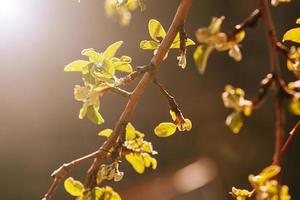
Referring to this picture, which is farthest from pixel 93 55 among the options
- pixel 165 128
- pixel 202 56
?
pixel 202 56

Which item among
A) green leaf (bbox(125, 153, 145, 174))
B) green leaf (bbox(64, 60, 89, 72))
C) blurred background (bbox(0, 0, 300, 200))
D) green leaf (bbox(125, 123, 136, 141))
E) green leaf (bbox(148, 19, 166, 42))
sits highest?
green leaf (bbox(64, 60, 89, 72))

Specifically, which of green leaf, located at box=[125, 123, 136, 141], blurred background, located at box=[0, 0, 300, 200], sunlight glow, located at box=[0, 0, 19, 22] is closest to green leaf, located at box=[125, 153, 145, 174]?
green leaf, located at box=[125, 123, 136, 141]

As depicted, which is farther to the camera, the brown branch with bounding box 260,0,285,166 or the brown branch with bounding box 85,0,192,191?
the brown branch with bounding box 85,0,192,191

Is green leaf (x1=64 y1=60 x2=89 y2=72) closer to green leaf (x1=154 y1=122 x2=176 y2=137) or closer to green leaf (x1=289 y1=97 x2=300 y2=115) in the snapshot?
green leaf (x1=154 y1=122 x2=176 y2=137)

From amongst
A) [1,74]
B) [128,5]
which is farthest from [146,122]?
[128,5]

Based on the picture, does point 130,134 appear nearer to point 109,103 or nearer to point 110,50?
point 110,50

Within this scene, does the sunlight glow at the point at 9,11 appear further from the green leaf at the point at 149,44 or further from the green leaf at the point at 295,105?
the green leaf at the point at 295,105

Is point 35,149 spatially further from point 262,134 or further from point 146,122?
point 262,134

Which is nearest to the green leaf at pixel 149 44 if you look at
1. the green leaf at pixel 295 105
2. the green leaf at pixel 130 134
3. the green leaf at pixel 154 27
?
the green leaf at pixel 154 27

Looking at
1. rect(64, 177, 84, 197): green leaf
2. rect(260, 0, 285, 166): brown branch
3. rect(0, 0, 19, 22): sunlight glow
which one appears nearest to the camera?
rect(260, 0, 285, 166): brown branch
